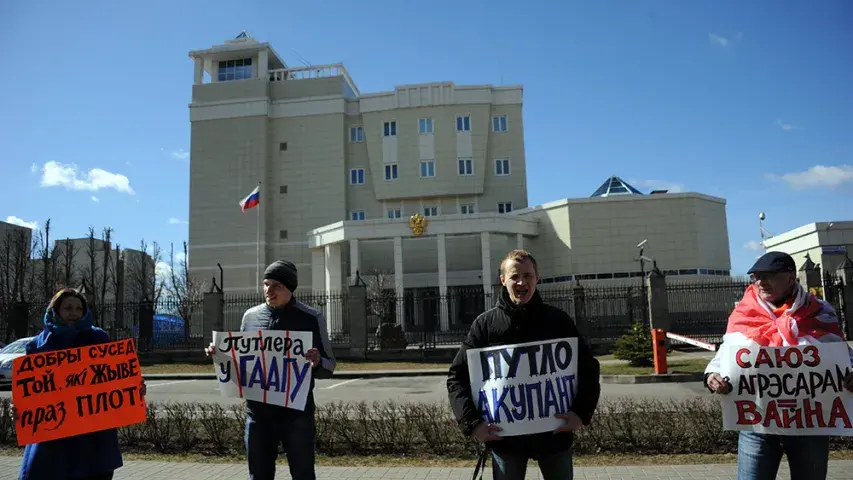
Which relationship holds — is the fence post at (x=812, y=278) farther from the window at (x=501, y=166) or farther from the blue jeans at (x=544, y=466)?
the window at (x=501, y=166)

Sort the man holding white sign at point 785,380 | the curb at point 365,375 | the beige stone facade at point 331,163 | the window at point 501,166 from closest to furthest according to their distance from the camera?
the man holding white sign at point 785,380
the curb at point 365,375
the beige stone facade at point 331,163
the window at point 501,166

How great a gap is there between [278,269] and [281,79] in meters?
58.3

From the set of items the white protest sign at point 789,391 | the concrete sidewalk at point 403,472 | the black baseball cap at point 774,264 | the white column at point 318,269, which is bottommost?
the concrete sidewalk at point 403,472

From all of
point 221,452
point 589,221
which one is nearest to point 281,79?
point 589,221

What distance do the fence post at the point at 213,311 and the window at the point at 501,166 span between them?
33.8 metres

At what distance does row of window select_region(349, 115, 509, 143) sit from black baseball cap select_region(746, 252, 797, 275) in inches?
2044

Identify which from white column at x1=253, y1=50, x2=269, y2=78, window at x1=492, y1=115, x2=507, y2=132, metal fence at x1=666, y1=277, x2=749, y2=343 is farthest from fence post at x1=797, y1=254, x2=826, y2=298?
white column at x1=253, y1=50, x2=269, y2=78

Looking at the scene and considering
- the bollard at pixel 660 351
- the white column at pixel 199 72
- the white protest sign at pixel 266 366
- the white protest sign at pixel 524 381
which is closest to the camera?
the white protest sign at pixel 524 381

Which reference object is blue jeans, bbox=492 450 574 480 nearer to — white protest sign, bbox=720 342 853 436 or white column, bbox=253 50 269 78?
white protest sign, bbox=720 342 853 436

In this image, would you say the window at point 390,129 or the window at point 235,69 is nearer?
the window at point 390,129

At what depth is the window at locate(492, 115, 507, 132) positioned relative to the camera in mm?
56000

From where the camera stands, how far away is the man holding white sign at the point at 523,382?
12.2ft

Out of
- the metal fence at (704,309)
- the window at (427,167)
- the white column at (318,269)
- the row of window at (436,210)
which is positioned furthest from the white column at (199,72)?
the metal fence at (704,309)

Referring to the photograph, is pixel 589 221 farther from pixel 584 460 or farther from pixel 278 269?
pixel 278 269
